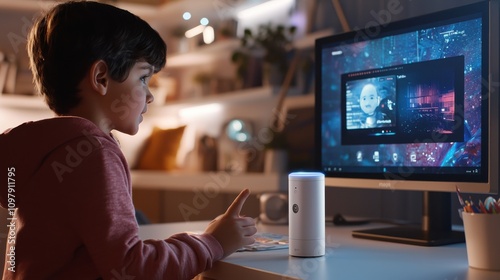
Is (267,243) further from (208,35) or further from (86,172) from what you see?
(208,35)

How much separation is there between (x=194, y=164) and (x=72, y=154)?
110 inches

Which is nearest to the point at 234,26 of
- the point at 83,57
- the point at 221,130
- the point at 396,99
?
the point at 221,130

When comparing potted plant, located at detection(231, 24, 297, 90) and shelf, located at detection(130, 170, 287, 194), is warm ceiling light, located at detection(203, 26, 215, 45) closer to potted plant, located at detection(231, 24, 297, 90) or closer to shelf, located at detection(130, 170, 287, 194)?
potted plant, located at detection(231, 24, 297, 90)

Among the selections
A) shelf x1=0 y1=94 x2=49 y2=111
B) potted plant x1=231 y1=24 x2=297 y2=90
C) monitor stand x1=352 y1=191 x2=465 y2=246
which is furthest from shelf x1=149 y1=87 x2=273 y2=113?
monitor stand x1=352 y1=191 x2=465 y2=246

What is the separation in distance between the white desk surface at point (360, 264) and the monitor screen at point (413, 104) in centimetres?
17

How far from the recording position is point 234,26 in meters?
3.44

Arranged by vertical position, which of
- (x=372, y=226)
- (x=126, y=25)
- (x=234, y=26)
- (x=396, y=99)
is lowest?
(x=372, y=226)

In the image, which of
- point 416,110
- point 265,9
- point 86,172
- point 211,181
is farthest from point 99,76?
point 265,9

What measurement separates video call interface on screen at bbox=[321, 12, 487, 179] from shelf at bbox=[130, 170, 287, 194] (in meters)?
1.22

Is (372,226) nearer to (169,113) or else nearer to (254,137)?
(254,137)

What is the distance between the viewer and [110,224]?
0.91m

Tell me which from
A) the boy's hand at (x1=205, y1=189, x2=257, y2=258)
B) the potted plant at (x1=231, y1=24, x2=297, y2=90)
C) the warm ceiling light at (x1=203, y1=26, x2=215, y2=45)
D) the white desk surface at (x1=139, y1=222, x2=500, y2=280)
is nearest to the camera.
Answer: the white desk surface at (x1=139, y1=222, x2=500, y2=280)

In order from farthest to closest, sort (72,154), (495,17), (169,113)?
(169,113) < (495,17) < (72,154)

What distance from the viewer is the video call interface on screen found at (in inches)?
47.1
